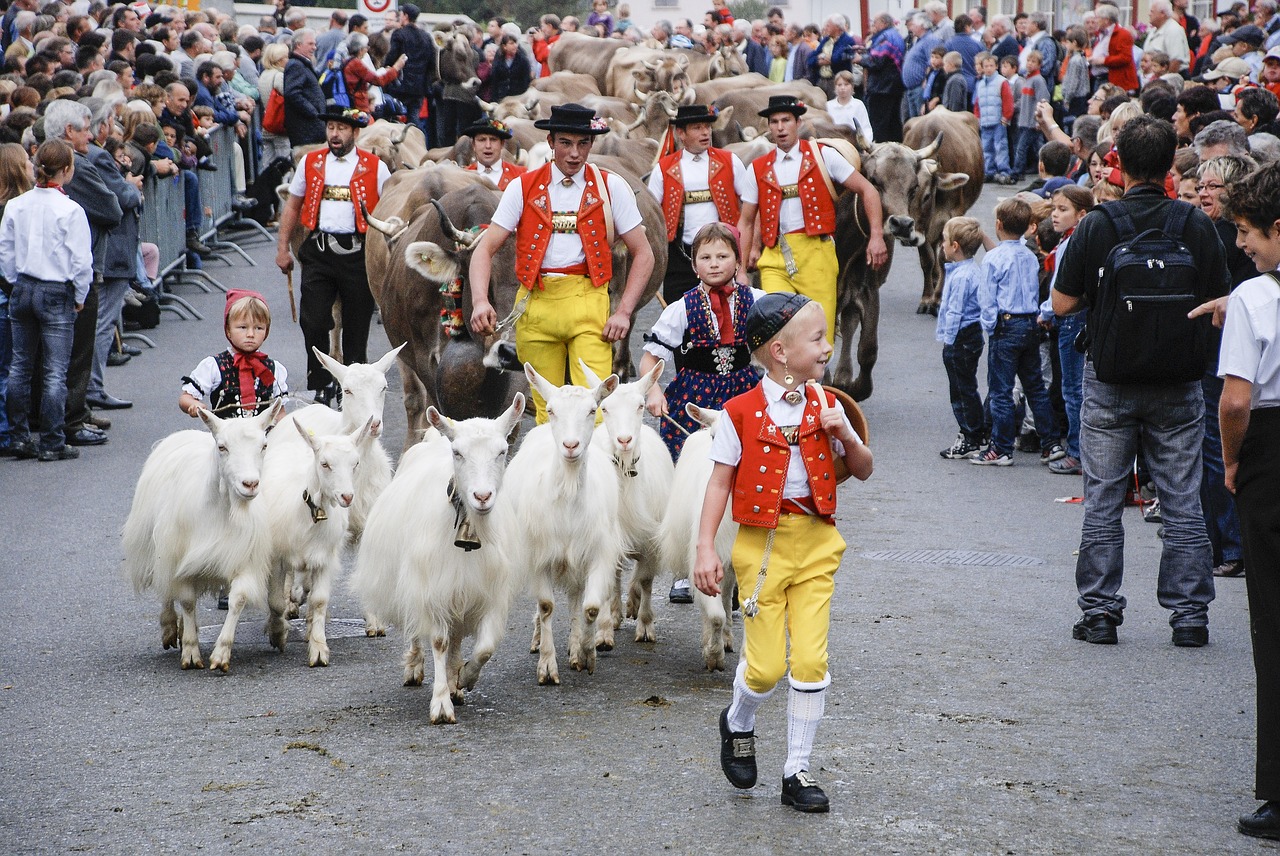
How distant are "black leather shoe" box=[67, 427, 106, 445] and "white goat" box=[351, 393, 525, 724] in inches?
250

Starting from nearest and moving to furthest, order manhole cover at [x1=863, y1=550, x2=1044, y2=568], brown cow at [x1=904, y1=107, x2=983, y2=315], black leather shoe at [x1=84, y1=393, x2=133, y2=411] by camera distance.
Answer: manhole cover at [x1=863, y1=550, x2=1044, y2=568], black leather shoe at [x1=84, y1=393, x2=133, y2=411], brown cow at [x1=904, y1=107, x2=983, y2=315]

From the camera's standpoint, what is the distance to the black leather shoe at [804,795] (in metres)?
5.23

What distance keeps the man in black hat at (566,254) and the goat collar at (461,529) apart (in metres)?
1.96

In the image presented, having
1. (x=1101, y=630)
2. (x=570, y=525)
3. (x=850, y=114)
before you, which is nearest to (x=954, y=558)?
(x=1101, y=630)

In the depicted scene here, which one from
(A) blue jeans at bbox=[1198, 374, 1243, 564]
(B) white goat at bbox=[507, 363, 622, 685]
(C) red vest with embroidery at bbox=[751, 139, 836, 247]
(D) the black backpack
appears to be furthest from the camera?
(C) red vest with embroidery at bbox=[751, 139, 836, 247]

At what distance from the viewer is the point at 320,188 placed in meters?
12.7

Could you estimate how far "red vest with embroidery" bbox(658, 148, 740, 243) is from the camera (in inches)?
488

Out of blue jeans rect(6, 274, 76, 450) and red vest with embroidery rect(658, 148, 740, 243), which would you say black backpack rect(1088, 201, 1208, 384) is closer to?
red vest with embroidery rect(658, 148, 740, 243)

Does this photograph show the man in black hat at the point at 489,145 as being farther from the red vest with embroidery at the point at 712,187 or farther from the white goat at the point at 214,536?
the white goat at the point at 214,536

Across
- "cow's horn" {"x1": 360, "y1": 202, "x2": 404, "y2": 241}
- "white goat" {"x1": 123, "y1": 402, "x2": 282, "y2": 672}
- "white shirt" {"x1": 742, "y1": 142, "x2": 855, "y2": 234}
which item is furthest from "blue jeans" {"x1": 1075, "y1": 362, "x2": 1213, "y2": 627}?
"cow's horn" {"x1": 360, "y1": 202, "x2": 404, "y2": 241}

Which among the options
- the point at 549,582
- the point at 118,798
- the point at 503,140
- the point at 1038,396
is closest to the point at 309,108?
the point at 503,140

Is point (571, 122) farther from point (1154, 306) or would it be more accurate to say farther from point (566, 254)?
point (1154, 306)

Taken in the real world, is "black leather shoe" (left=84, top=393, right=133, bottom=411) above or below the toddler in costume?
below

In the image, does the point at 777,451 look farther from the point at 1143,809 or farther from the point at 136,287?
the point at 136,287
